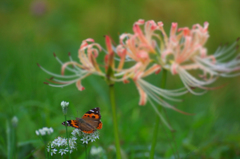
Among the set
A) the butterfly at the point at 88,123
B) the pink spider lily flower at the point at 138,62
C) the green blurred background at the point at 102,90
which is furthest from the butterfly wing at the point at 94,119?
the green blurred background at the point at 102,90

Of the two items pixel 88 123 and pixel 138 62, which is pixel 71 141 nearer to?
pixel 88 123

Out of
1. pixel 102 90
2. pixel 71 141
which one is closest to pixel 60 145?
pixel 71 141

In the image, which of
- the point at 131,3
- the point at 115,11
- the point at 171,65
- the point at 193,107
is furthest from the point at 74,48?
the point at 171,65

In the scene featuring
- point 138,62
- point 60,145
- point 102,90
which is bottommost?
point 60,145

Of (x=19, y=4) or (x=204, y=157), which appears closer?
(x=204, y=157)

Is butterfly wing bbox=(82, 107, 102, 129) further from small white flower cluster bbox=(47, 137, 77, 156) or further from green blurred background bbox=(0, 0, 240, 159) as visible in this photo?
green blurred background bbox=(0, 0, 240, 159)

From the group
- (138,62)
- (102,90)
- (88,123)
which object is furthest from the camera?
(102,90)

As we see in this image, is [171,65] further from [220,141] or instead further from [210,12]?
[210,12]
